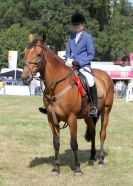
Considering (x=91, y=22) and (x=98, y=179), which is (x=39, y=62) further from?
(x=91, y=22)

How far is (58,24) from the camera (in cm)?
7475

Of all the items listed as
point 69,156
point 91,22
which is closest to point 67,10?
point 91,22

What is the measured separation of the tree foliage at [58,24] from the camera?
74.7 meters

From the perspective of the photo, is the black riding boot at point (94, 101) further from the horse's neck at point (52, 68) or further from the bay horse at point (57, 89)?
the horse's neck at point (52, 68)

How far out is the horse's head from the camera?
874 cm

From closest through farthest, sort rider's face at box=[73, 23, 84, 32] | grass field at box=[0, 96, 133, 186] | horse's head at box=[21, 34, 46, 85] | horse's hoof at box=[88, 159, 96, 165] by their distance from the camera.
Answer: horse's head at box=[21, 34, 46, 85], grass field at box=[0, 96, 133, 186], rider's face at box=[73, 23, 84, 32], horse's hoof at box=[88, 159, 96, 165]

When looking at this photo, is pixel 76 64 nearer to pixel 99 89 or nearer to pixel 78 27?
pixel 78 27

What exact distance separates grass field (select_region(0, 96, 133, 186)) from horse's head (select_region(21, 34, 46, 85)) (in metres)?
1.93

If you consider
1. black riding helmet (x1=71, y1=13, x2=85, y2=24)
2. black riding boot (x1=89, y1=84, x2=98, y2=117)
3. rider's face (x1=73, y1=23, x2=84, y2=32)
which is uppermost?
black riding helmet (x1=71, y1=13, x2=85, y2=24)

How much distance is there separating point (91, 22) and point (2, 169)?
68.3 meters

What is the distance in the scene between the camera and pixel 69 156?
37.5 ft

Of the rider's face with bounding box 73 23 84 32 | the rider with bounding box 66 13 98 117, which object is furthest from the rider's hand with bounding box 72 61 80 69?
the rider's face with bounding box 73 23 84 32

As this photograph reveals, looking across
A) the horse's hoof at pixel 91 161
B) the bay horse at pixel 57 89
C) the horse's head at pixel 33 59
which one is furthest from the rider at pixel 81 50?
the horse's hoof at pixel 91 161

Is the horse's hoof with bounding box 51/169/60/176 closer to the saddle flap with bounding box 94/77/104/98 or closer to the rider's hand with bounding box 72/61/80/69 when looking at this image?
the saddle flap with bounding box 94/77/104/98
